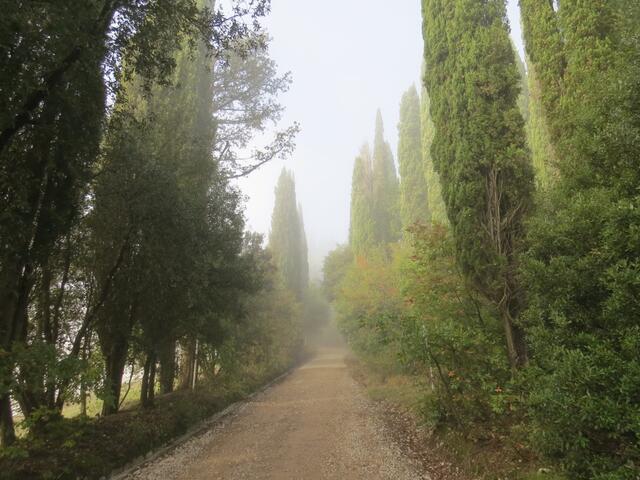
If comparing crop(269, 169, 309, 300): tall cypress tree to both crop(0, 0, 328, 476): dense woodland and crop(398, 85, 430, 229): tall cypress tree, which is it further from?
crop(0, 0, 328, 476): dense woodland

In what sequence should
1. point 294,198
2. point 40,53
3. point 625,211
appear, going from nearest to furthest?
1. point 625,211
2. point 40,53
3. point 294,198

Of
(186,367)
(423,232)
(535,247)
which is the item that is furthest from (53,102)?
(186,367)

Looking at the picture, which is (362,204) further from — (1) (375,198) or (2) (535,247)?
(2) (535,247)

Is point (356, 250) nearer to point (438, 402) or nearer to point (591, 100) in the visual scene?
point (438, 402)

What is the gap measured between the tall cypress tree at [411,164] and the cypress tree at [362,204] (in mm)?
6895

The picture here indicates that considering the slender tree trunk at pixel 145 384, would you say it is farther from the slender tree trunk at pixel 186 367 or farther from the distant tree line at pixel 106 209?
the slender tree trunk at pixel 186 367

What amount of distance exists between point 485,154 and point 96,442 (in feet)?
25.8

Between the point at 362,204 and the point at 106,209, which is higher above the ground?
the point at 362,204

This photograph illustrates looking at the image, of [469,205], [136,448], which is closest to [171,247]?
[136,448]

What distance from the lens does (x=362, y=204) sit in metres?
34.1

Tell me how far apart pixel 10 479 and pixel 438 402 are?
608cm

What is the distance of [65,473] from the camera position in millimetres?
5609

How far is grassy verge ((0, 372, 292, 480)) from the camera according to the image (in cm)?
555

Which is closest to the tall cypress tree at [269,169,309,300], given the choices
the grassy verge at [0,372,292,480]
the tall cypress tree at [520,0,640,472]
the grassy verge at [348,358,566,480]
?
the grassy verge at [0,372,292,480]
